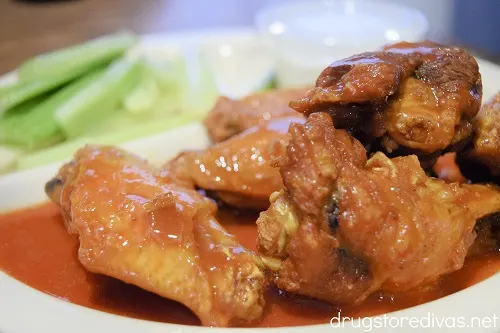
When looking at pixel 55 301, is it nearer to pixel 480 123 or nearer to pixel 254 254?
pixel 254 254

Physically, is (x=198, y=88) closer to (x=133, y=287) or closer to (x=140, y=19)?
(x=133, y=287)

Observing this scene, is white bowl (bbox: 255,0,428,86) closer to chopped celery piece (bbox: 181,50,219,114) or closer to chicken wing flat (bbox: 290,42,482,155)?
chopped celery piece (bbox: 181,50,219,114)

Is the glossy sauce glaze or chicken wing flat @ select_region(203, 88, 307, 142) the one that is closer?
the glossy sauce glaze

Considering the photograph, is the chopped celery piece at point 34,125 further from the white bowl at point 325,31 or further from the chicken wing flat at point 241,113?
the white bowl at point 325,31

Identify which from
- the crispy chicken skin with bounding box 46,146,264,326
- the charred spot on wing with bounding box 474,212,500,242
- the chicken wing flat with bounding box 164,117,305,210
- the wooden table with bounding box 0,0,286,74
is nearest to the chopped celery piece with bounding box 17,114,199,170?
the chicken wing flat with bounding box 164,117,305,210

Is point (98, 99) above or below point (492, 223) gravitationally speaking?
below

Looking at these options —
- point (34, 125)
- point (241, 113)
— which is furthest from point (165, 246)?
point (34, 125)
